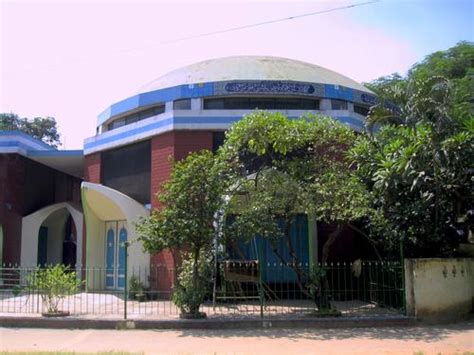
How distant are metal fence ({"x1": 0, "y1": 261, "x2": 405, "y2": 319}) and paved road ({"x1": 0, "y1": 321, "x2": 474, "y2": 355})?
1054 millimetres

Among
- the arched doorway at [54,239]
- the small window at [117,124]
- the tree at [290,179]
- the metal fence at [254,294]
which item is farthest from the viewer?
the arched doorway at [54,239]

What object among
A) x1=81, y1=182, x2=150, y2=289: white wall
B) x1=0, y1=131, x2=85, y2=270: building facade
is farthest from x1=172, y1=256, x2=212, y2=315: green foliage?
x1=0, y1=131, x2=85, y2=270: building facade

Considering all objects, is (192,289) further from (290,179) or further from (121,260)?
(121,260)

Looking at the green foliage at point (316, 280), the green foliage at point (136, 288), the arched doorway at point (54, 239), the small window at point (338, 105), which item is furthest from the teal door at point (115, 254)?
the small window at point (338, 105)

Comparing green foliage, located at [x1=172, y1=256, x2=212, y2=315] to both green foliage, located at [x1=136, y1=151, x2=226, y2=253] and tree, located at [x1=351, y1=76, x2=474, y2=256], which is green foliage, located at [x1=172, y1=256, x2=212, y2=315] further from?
tree, located at [x1=351, y1=76, x2=474, y2=256]

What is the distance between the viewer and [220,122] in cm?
1648

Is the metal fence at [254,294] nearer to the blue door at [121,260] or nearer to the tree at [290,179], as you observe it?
the blue door at [121,260]

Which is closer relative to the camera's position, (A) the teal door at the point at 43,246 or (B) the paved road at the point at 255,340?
(B) the paved road at the point at 255,340

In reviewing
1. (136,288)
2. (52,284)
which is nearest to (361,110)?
(136,288)

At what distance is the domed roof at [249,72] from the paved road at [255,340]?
32.7 ft

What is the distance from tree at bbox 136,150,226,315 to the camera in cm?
1155

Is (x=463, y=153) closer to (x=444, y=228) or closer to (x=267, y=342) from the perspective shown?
(x=444, y=228)

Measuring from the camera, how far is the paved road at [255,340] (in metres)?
8.99

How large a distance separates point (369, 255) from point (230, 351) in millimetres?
7303
